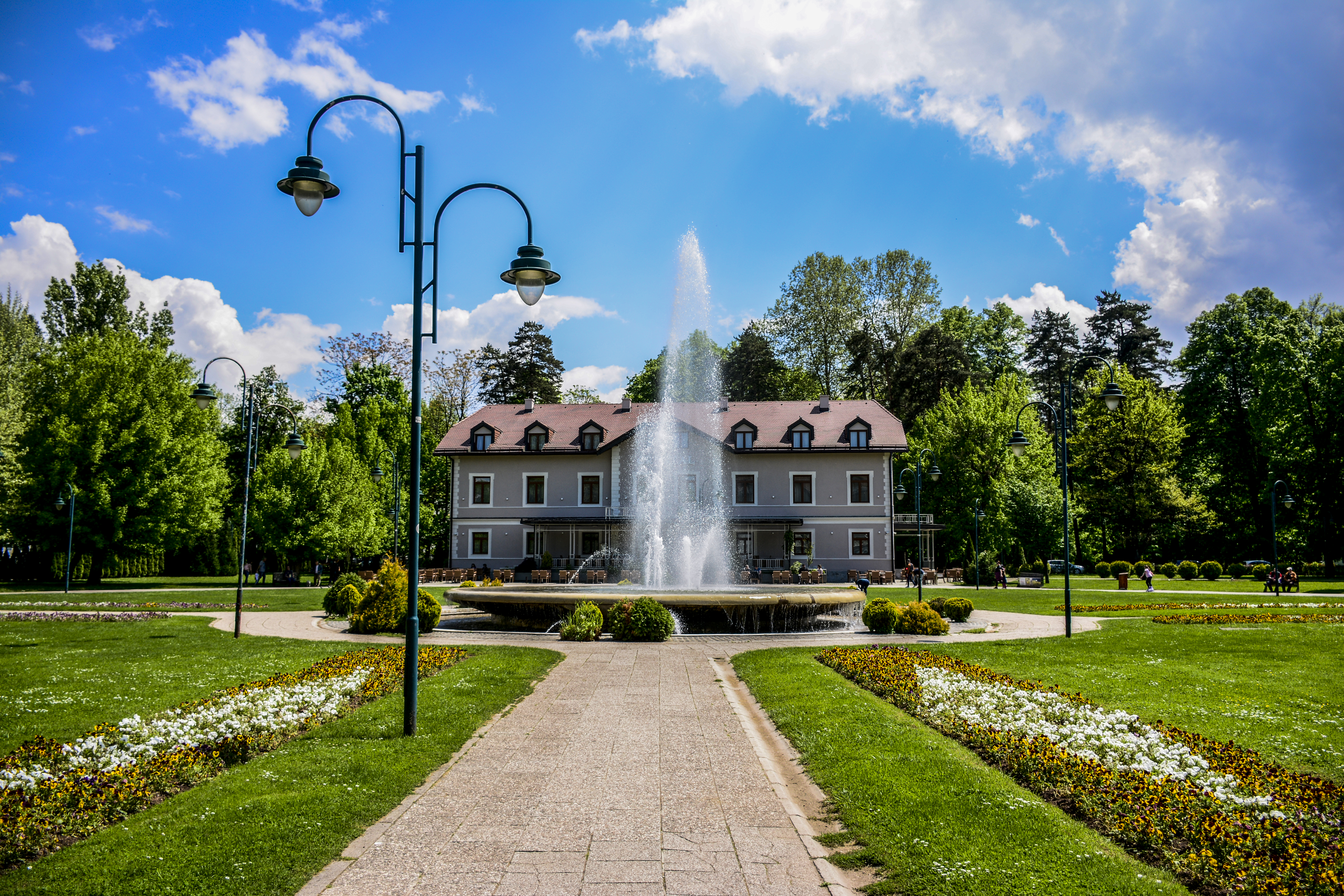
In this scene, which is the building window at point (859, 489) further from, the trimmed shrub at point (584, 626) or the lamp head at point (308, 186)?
the lamp head at point (308, 186)

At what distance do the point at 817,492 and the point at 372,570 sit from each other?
2902cm

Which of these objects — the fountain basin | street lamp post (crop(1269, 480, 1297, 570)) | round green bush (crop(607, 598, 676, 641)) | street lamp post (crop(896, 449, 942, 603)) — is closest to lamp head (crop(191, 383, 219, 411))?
the fountain basin

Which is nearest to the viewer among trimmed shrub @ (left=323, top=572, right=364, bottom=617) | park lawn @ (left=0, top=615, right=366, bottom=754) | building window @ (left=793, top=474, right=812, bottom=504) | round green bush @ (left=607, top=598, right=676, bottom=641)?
park lawn @ (left=0, top=615, right=366, bottom=754)

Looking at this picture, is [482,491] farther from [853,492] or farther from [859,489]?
[859,489]

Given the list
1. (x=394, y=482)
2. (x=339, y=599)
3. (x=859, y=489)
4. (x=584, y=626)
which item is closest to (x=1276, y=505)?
(x=859, y=489)

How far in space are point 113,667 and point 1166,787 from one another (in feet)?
49.2

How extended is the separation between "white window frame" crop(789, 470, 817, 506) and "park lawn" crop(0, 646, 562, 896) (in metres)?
37.2

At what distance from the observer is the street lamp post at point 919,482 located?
A: 1442 inches

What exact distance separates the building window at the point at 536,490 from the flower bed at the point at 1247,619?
32.3m

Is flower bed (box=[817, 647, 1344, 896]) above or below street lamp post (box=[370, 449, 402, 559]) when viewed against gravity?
below

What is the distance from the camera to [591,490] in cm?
4744

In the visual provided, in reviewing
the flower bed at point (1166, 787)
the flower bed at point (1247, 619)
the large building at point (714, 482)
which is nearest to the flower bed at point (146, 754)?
the flower bed at point (1166, 787)

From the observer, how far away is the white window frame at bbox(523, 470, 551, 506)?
4772 centimetres

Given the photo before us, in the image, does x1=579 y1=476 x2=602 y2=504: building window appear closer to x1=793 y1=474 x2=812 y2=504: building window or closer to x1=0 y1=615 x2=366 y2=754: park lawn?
x1=793 y1=474 x2=812 y2=504: building window
